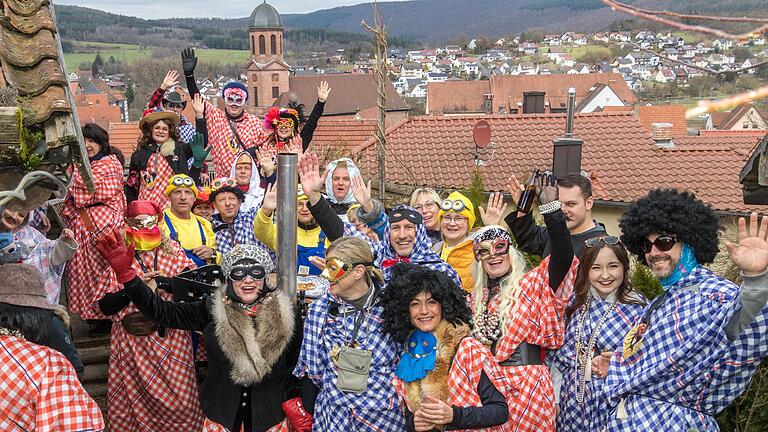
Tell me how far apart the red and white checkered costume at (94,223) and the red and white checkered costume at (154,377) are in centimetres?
45

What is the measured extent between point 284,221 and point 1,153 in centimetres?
148

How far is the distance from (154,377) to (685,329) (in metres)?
3.25

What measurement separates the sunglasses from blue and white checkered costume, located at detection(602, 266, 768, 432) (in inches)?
75.3

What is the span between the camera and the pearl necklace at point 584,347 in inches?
149

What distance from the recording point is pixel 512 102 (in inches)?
3130

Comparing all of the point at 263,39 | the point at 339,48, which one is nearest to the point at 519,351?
the point at 263,39

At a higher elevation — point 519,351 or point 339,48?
point 339,48

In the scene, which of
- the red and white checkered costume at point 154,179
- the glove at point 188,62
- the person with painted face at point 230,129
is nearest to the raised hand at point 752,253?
the red and white checkered costume at point 154,179

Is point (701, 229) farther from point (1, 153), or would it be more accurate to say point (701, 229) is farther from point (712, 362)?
point (1, 153)

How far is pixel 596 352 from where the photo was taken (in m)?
3.77

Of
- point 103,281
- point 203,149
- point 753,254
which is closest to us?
point 753,254

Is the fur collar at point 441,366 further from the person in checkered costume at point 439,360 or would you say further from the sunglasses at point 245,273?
the sunglasses at point 245,273

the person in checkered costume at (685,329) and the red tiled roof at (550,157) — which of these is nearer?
the person in checkered costume at (685,329)

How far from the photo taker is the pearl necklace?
3.77 meters
